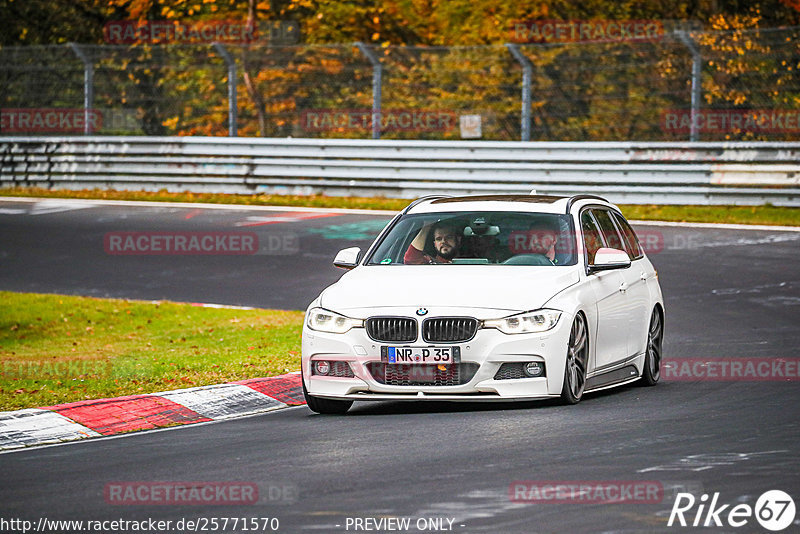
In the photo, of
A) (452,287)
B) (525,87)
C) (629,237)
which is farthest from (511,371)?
(525,87)

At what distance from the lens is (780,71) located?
24375mm

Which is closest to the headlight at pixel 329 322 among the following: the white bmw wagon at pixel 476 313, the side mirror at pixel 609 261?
the white bmw wagon at pixel 476 313

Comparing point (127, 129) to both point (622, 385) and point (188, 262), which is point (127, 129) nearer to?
point (188, 262)

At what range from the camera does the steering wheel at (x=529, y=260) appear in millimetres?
10695

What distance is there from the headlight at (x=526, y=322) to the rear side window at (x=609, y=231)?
2.10m

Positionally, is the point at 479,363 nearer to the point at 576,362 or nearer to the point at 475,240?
the point at 576,362

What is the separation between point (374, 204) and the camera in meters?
27.3

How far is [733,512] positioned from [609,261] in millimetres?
4281

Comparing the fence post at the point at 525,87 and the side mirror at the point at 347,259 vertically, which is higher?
the fence post at the point at 525,87

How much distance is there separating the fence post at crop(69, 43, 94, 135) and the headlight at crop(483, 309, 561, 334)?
21.1 metres

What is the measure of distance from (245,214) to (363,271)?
15588 millimetres

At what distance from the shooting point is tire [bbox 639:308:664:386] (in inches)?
463

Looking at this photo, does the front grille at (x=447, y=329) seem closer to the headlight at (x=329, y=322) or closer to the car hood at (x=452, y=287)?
the car hood at (x=452, y=287)

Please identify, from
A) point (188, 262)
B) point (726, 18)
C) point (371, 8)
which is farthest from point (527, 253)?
point (371, 8)
